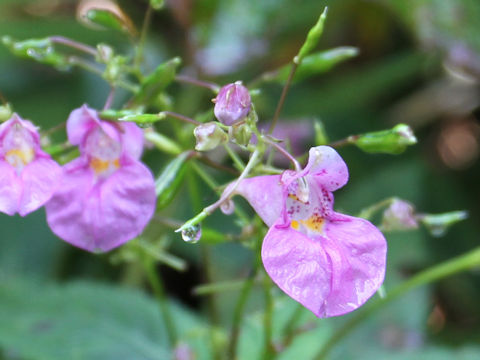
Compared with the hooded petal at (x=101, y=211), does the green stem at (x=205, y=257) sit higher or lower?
lower

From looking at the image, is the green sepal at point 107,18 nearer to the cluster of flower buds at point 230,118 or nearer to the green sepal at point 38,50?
the green sepal at point 38,50

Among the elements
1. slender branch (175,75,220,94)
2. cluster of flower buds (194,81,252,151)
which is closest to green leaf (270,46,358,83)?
slender branch (175,75,220,94)

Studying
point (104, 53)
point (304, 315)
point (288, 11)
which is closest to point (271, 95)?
point (288, 11)

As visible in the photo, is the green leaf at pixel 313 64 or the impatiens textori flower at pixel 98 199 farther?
the green leaf at pixel 313 64

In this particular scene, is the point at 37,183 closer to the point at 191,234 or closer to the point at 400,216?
the point at 191,234

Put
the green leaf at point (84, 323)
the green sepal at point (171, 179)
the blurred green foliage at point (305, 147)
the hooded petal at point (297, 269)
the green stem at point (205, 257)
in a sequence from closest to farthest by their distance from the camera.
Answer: the hooded petal at point (297, 269) → the green sepal at point (171, 179) → the green stem at point (205, 257) → the green leaf at point (84, 323) → the blurred green foliage at point (305, 147)

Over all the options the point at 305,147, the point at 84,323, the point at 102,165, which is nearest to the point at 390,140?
the point at 102,165

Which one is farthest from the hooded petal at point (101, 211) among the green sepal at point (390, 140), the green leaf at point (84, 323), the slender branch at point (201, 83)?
the green leaf at point (84, 323)
